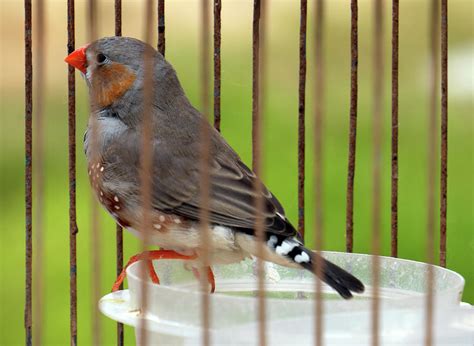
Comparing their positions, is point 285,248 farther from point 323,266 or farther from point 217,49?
point 217,49

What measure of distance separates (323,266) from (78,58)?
62 cm

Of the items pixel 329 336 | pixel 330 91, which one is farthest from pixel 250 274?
pixel 330 91

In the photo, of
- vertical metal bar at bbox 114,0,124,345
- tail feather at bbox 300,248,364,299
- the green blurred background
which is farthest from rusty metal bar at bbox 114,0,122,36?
the green blurred background

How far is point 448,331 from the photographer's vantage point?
1360mm

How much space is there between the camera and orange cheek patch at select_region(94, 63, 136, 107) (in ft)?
6.36

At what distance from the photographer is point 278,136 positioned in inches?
156

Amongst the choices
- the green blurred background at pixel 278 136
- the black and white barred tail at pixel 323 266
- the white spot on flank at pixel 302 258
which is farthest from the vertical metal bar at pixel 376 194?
the green blurred background at pixel 278 136

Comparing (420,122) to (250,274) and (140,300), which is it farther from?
(140,300)

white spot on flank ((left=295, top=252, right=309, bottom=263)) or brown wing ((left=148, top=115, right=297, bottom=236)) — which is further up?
brown wing ((left=148, top=115, right=297, bottom=236))

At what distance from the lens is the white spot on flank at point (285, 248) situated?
1688 mm

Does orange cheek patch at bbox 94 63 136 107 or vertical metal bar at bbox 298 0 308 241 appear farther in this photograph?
orange cheek patch at bbox 94 63 136 107

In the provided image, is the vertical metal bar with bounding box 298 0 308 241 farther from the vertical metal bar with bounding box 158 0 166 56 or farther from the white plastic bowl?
the white plastic bowl

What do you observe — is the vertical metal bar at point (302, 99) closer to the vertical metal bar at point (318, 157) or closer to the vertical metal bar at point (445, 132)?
the vertical metal bar at point (445, 132)

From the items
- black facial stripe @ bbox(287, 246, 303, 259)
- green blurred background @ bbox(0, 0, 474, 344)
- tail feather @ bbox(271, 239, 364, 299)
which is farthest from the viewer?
green blurred background @ bbox(0, 0, 474, 344)
